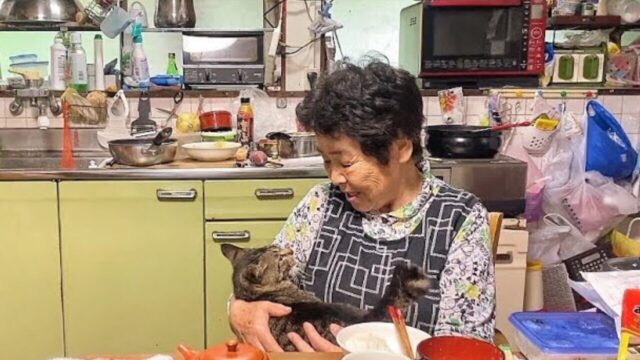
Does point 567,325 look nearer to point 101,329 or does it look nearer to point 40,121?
point 101,329

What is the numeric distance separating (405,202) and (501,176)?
1.29m

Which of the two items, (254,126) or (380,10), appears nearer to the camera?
(254,126)

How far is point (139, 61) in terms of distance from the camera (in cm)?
312

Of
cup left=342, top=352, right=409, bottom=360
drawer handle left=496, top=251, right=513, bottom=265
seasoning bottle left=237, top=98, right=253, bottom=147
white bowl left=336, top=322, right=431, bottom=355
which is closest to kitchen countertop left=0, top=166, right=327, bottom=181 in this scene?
seasoning bottle left=237, top=98, right=253, bottom=147

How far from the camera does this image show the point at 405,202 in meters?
1.52

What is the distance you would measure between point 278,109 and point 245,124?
0.25 metres

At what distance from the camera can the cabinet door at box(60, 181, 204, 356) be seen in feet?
8.36

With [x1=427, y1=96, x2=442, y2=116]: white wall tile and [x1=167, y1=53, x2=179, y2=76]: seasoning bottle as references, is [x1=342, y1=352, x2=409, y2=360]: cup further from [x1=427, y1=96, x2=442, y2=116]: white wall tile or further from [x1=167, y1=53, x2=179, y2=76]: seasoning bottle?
[x1=167, y1=53, x2=179, y2=76]: seasoning bottle

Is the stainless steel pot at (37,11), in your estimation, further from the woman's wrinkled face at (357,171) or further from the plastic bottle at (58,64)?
the woman's wrinkled face at (357,171)

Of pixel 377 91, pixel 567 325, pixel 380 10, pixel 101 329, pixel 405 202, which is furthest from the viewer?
pixel 380 10

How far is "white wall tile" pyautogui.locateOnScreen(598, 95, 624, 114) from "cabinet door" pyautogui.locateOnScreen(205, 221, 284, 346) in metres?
1.77

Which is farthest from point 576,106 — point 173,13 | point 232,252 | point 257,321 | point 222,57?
→ point 257,321

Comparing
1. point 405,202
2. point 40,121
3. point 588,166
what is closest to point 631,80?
point 588,166

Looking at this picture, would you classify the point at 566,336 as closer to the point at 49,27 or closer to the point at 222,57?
the point at 222,57
